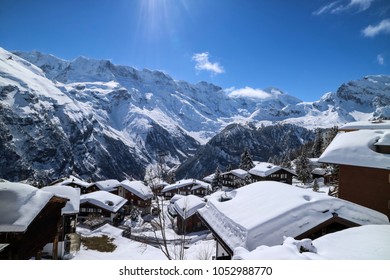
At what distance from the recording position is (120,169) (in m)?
146

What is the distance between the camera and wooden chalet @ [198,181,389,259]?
5062mm

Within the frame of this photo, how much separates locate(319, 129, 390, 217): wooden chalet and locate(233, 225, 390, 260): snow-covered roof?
3.07 metres

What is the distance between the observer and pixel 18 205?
20.2ft

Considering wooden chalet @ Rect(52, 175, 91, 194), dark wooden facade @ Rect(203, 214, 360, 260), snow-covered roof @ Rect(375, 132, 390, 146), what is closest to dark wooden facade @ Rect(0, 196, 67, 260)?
dark wooden facade @ Rect(203, 214, 360, 260)

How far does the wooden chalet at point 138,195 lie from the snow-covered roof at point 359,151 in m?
33.4

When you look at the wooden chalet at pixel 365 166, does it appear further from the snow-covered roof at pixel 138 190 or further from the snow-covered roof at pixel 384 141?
the snow-covered roof at pixel 138 190

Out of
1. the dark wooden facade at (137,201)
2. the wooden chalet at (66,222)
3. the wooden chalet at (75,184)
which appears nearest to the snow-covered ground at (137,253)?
the wooden chalet at (66,222)

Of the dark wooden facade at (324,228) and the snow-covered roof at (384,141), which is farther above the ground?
the snow-covered roof at (384,141)

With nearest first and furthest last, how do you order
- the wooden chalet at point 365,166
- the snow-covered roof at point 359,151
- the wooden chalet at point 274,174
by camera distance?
the snow-covered roof at point 359,151
the wooden chalet at point 365,166
the wooden chalet at point 274,174

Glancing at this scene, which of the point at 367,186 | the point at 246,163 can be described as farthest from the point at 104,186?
the point at 367,186

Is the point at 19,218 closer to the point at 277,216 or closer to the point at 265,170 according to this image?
the point at 277,216

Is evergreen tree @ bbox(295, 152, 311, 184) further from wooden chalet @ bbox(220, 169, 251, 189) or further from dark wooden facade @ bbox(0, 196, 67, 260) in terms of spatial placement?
dark wooden facade @ bbox(0, 196, 67, 260)

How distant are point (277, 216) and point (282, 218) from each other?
117mm

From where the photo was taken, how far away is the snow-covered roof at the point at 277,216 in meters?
5.06
